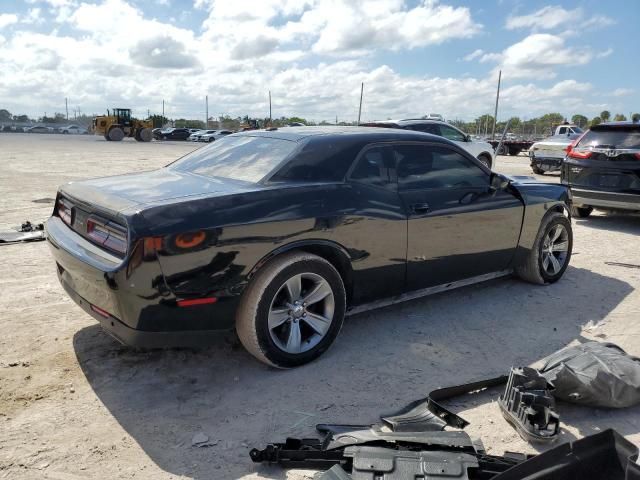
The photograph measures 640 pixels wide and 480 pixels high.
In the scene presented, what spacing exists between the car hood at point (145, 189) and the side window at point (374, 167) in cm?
80

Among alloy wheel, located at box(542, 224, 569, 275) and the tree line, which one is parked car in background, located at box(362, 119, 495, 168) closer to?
alloy wheel, located at box(542, 224, 569, 275)

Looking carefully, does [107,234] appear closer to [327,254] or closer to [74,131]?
[327,254]

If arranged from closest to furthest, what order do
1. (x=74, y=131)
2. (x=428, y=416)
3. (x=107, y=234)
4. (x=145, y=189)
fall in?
(x=428, y=416)
(x=107, y=234)
(x=145, y=189)
(x=74, y=131)

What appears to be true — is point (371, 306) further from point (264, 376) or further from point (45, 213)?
point (45, 213)

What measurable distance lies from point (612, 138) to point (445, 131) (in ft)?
17.5

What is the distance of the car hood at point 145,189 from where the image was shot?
3.07 metres

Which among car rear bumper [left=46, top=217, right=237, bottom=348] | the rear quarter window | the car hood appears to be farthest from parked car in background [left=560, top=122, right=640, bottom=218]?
car rear bumper [left=46, top=217, right=237, bottom=348]

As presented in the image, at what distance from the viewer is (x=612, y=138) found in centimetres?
806

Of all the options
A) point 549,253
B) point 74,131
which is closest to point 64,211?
point 549,253

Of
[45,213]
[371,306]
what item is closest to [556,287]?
[371,306]

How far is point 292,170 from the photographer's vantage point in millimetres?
3512

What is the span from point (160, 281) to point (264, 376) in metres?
0.97

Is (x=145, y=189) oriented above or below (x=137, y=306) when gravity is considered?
above

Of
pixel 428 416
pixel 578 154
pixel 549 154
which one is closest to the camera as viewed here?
pixel 428 416
